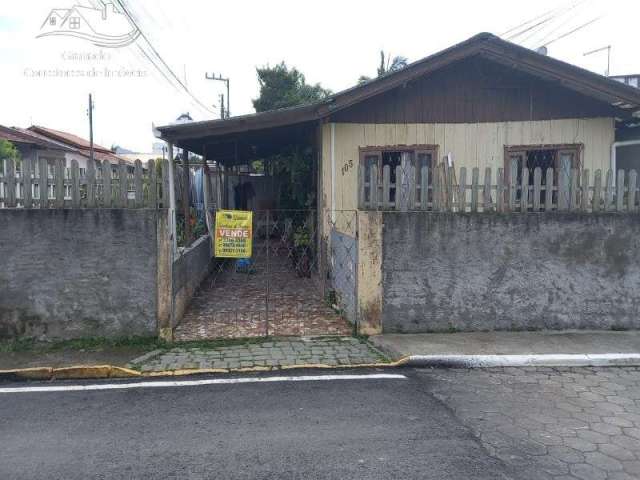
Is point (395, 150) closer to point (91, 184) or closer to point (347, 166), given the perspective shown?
point (347, 166)

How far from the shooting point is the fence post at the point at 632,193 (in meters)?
6.73

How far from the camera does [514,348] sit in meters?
6.07

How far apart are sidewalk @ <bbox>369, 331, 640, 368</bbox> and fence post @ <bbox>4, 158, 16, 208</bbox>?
4.69 meters

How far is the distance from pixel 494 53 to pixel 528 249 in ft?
12.4

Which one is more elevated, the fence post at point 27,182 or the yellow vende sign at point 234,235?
the fence post at point 27,182

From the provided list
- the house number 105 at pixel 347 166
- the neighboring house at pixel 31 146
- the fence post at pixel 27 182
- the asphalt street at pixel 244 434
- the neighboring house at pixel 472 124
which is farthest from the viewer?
the neighboring house at pixel 31 146

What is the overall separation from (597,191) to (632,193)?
46cm

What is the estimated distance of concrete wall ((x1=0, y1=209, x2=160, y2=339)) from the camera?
20.5 ft

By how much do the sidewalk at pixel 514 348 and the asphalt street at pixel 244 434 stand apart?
32.2 inches

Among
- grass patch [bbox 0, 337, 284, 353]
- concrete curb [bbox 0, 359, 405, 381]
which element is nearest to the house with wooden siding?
grass patch [bbox 0, 337, 284, 353]

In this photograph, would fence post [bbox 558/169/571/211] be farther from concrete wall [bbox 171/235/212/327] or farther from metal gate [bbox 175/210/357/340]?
concrete wall [bbox 171/235/212/327]

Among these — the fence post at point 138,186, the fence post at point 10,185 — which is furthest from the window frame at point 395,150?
the fence post at point 10,185

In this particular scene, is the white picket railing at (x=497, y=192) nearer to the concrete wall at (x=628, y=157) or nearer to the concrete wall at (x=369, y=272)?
the concrete wall at (x=369, y=272)

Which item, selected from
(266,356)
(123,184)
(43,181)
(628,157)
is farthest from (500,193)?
(43,181)
